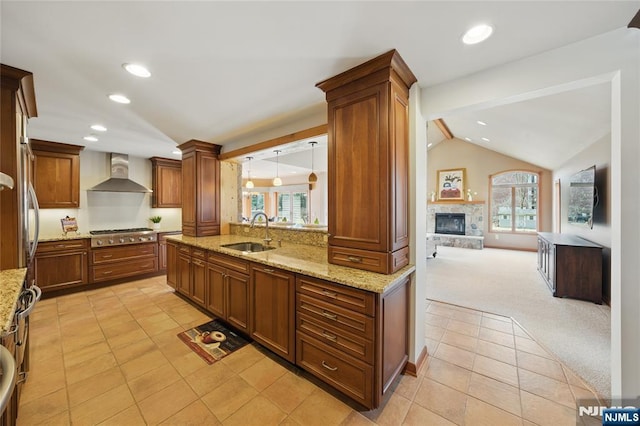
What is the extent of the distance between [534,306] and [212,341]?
4.25m

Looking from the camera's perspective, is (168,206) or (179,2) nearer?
(179,2)

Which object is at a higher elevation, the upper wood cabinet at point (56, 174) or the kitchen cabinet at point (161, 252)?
the upper wood cabinet at point (56, 174)

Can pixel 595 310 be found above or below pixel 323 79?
below

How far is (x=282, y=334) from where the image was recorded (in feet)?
6.92

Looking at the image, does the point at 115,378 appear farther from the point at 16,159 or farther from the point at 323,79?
the point at 323,79

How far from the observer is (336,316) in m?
1.76

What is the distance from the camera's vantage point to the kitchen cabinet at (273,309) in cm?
204

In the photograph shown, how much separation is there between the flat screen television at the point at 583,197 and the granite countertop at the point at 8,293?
20.7 ft

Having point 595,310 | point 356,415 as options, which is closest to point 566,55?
point 356,415

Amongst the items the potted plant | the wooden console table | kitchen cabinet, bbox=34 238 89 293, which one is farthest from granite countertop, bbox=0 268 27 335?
the wooden console table

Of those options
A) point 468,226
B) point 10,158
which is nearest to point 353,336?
point 10,158

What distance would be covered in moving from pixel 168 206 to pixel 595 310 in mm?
7515

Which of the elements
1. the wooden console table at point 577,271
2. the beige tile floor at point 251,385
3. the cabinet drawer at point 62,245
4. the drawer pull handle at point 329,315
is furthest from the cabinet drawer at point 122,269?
the wooden console table at point 577,271

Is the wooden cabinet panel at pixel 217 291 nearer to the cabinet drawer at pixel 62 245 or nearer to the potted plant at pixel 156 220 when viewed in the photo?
the cabinet drawer at pixel 62 245
